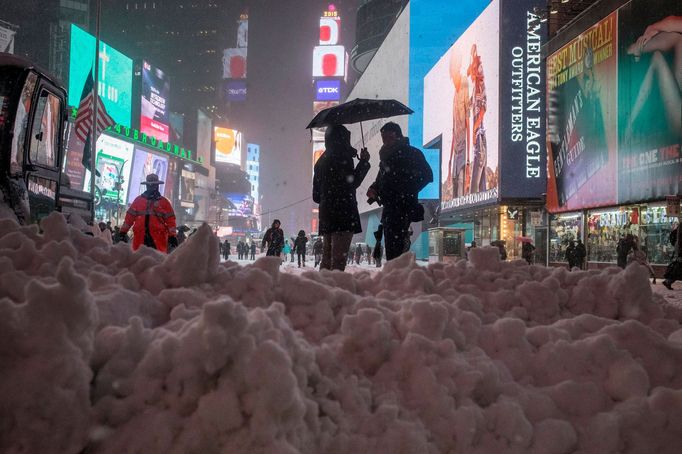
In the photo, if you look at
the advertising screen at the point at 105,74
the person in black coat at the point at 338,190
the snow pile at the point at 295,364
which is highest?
the advertising screen at the point at 105,74

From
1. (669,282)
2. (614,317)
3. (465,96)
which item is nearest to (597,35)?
(669,282)

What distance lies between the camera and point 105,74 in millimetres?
62438

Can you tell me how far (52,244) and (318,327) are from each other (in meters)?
1.40

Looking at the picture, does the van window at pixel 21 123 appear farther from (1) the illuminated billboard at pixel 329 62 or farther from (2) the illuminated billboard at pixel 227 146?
(2) the illuminated billboard at pixel 227 146

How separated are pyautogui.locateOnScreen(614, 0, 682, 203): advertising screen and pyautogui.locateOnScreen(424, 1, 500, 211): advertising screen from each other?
9.62 meters

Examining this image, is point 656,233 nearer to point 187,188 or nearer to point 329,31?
point 187,188

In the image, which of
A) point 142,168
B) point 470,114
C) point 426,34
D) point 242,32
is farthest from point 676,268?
point 242,32

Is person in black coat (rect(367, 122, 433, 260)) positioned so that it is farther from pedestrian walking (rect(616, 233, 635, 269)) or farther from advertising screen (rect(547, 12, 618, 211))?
advertising screen (rect(547, 12, 618, 211))

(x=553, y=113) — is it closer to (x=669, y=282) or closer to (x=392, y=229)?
(x=669, y=282)

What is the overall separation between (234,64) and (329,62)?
41.8 m

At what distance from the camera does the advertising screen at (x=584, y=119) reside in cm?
2130

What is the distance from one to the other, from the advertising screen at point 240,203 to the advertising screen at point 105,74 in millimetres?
74726

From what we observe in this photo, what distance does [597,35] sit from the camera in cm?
2217

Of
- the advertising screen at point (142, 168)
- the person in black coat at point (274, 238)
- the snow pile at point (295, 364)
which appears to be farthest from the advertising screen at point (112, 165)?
the snow pile at point (295, 364)
